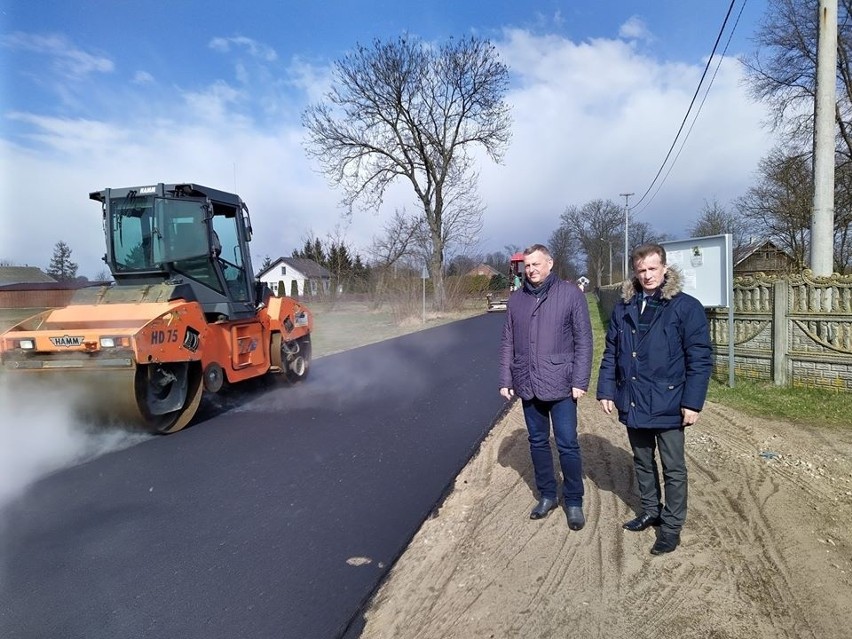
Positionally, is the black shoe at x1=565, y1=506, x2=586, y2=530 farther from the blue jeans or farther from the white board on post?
the white board on post

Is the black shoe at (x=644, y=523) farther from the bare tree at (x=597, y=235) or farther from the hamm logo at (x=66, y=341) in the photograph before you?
the bare tree at (x=597, y=235)

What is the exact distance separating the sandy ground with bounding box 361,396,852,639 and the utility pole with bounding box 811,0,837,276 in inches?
173

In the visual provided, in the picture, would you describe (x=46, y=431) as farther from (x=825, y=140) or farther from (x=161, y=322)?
(x=825, y=140)

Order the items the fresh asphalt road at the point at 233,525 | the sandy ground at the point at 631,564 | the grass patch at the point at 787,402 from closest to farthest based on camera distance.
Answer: the sandy ground at the point at 631,564, the fresh asphalt road at the point at 233,525, the grass patch at the point at 787,402

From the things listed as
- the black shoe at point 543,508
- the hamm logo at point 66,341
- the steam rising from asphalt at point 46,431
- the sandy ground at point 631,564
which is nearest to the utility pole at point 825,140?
the sandy ground at point 631,564

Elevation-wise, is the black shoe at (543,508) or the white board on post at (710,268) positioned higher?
the white board on post at (710,268)

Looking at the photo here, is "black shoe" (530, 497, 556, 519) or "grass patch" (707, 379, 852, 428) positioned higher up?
"black shoe" (530, 497, 556, 519)

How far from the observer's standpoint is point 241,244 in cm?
915

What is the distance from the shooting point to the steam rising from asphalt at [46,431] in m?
6.21

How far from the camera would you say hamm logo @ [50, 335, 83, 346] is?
6344 millimetres

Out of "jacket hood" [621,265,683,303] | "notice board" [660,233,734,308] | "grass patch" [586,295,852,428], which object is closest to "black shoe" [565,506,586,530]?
"jacket hood" [621,265,683,303]

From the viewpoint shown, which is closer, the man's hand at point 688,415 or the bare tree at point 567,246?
the man's hand at point 688,415

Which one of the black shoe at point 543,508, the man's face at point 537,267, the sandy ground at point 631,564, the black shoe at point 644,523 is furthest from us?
the black shoe at point 543,508

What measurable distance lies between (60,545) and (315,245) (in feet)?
127
